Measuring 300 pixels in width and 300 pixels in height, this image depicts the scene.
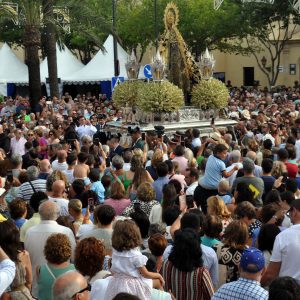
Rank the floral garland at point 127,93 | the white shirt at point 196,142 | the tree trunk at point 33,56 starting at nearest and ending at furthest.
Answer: the white shirt at point 196,142, the floral garland at point 127,93, the tree trunk at point 33,56

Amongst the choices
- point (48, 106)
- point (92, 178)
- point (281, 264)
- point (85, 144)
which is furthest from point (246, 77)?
point (281, 264)

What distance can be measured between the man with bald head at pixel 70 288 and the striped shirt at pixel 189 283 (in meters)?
0.74

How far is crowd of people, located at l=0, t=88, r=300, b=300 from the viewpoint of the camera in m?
5.89

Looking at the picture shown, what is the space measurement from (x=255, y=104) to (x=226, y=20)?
51.1 feet

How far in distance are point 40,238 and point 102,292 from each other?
6.44 feet

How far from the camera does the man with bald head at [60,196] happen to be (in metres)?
9.31

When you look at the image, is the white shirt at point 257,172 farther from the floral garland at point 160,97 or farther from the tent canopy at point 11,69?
the tent canopy at point 11,69

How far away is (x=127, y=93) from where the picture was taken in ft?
72.0

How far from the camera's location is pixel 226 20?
43375 mm

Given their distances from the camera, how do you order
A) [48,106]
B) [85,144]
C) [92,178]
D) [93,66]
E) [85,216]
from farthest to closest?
1. [93,66]
2. [48,106]
3. [85,144]
4. [92,178]
5. [85,216]

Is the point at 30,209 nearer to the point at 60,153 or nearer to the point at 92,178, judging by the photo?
the point at 92,178

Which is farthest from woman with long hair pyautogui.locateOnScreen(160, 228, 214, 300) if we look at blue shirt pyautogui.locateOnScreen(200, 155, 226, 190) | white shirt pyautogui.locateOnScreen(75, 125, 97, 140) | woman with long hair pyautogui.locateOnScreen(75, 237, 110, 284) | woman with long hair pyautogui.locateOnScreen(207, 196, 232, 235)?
white shirt pyautogui.locateOnScreen(75, 125, 97, 140)

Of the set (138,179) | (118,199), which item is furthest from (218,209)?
(138,179)

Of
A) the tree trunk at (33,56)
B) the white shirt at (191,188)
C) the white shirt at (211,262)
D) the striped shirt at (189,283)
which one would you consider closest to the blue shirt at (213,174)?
the white shirt at (191,188)
